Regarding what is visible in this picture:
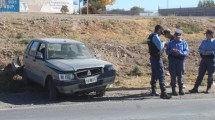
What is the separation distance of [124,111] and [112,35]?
13438mm

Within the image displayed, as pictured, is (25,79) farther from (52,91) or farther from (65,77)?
(65,77)

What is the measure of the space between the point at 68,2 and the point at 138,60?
5829 cm

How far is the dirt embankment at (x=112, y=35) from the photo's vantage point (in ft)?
59.8

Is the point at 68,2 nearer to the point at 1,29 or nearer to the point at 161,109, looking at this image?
the point at 1,29

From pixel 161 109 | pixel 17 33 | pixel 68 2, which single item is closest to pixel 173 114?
pixel 161 109

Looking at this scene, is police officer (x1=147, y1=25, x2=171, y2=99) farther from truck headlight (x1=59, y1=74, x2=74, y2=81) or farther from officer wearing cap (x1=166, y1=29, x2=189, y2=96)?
truck headlight (x1=59, y1=74, x2=74, y2=81)

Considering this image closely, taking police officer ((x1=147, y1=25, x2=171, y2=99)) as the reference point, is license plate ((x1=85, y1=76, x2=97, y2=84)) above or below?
below

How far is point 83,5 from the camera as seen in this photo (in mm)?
78125

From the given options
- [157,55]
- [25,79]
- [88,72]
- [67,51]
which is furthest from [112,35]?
[88,72]

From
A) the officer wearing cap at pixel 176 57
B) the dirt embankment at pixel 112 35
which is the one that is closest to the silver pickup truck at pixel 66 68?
the officer wearing cap at pixel 176 57

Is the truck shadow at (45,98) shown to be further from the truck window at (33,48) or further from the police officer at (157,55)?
the truck window at (33,48)

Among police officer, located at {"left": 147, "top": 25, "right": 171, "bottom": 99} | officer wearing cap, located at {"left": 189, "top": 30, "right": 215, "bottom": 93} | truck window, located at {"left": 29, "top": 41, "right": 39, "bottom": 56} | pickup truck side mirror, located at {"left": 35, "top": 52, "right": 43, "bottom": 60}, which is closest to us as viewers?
police officer, located at {"left": 147, "top": 25, "right": 171, "bottom": 99}

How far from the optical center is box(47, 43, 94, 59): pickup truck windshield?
13546 millimetres

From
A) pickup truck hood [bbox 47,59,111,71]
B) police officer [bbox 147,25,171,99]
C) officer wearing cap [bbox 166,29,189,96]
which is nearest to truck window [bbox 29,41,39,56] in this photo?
pickup truck hood [bbox 47,59,111,71]
